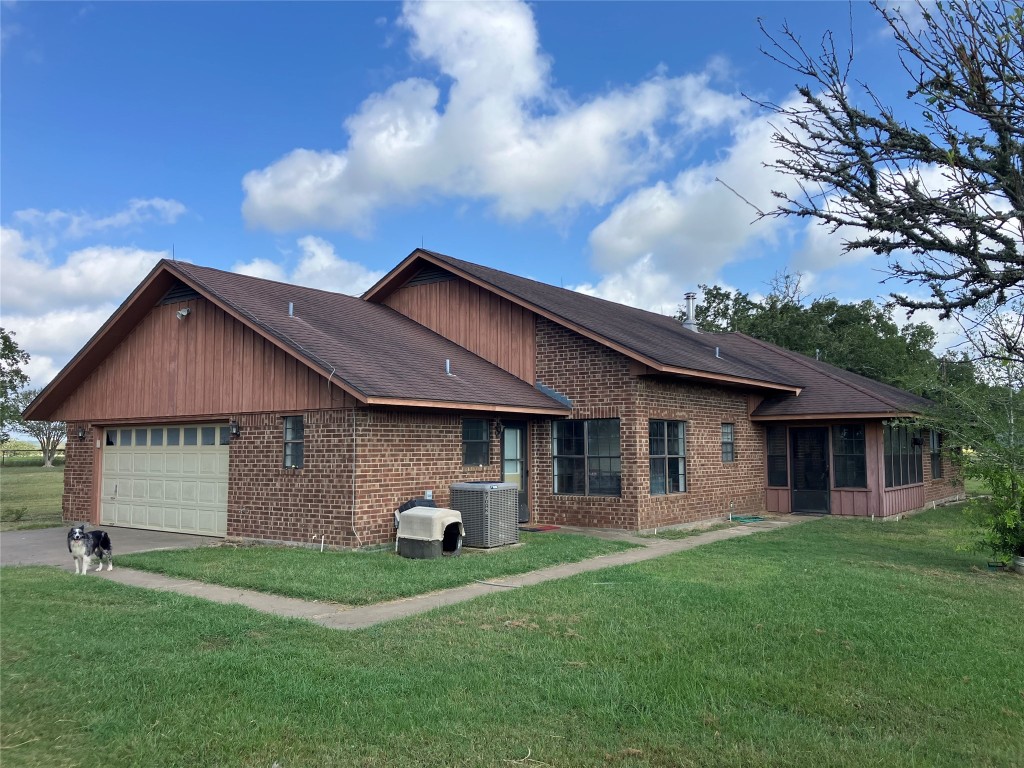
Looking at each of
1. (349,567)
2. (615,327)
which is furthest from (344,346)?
(615,327)

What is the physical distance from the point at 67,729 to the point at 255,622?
2.63m

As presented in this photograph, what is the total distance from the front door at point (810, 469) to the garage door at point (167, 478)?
44.7 ft

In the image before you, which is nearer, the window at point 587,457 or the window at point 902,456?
the window at point 587,457

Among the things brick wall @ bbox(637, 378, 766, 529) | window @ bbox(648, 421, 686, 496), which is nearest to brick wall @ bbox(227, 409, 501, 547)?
brick wall @ bbox(637, 378, 766, 529)

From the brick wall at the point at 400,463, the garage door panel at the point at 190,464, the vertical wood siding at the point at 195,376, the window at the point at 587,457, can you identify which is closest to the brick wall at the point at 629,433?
the window at the point at 587,457

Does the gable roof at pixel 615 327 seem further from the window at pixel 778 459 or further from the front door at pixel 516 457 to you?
the front door at pixel 516 457

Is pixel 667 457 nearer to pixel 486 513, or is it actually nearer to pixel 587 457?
pixel 587 457

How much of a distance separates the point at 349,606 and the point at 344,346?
21.0ft

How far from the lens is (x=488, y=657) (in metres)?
6.04

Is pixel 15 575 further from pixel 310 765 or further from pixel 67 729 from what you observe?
pixel 310 765

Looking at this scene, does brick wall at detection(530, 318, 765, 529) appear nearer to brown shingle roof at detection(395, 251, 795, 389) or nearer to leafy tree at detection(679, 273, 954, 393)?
brown shingle roof at detection(395, 251, 795, 389)

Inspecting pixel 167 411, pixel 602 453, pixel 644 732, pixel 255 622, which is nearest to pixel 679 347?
pixel 602 453

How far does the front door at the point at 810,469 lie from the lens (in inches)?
735

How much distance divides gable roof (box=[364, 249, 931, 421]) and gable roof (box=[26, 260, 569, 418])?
164cm
